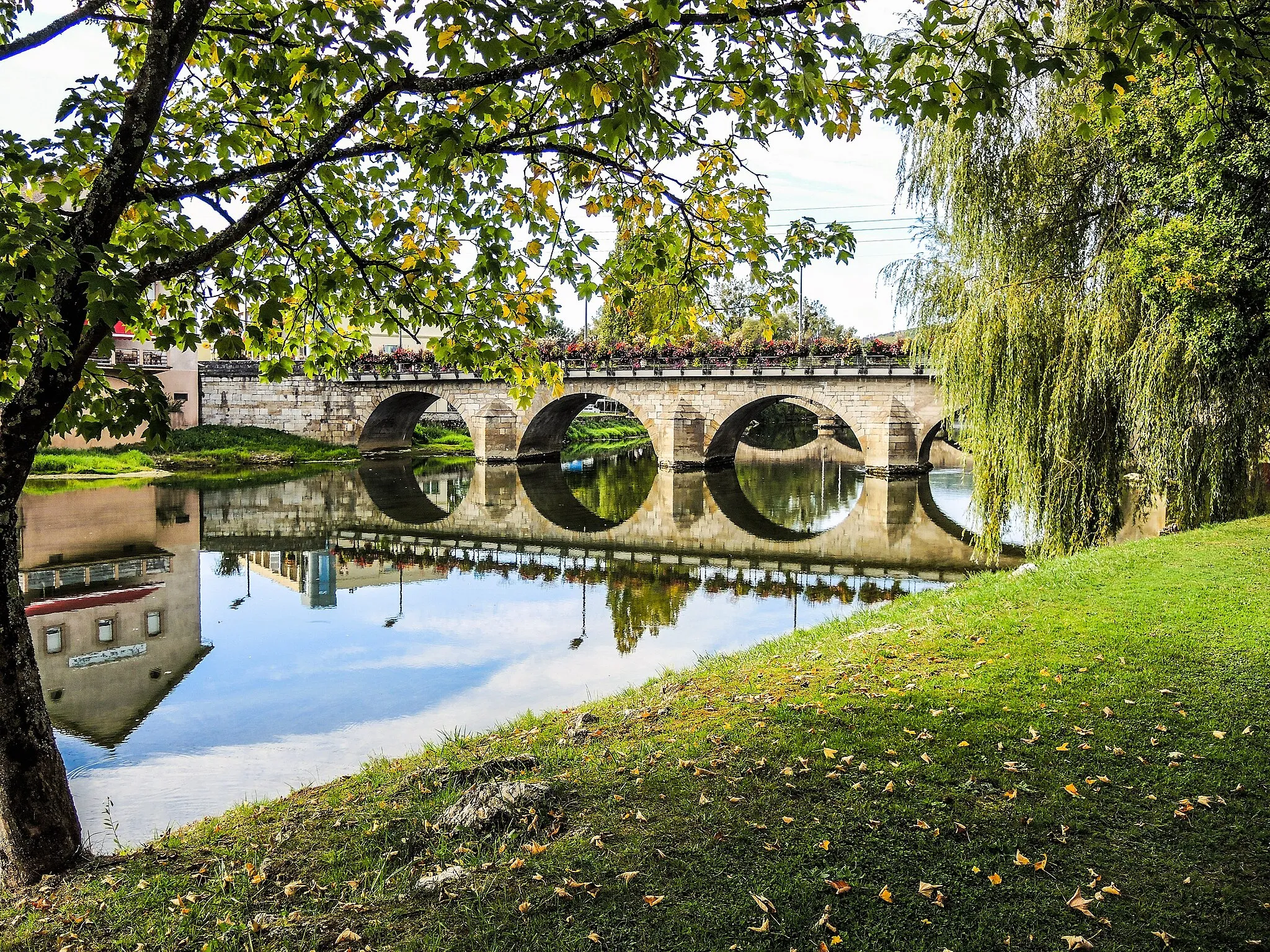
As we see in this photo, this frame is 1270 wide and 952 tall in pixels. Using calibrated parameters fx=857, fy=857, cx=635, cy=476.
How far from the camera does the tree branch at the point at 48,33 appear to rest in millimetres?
4152

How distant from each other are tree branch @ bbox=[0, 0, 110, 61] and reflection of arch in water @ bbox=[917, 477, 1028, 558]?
12.9 metres

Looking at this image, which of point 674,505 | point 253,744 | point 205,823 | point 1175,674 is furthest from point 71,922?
point 674,505

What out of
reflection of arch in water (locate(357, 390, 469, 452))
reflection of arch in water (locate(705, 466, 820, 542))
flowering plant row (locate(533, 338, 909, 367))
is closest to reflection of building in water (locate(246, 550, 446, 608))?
reflection of arch in water (locate(705, 466, 820, 542))

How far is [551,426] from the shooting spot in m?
41.5

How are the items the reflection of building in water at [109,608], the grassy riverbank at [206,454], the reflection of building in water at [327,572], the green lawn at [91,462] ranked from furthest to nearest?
the grassy riverbank at [206,454]
the green lawn at [91,462]
the reflection of building in water at [327,572]
the reflection of building in water at [109,608]

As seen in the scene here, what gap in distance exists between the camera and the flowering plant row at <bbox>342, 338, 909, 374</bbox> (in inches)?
1224

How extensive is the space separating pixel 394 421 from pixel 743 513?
84.7 ft

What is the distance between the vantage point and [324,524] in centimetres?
2205

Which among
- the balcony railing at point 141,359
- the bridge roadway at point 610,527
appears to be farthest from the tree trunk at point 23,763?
the balcony railing at point 141,359

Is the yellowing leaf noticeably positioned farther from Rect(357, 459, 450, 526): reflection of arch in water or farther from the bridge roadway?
Rect(357, 459, 450, 526): reflection of arch in water

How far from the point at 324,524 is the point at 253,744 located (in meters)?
15.1

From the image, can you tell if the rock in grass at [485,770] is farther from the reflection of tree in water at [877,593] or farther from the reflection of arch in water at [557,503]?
the reflection of arch in water at [557,503]

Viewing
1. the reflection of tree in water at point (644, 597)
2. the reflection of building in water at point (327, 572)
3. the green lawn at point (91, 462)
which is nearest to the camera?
the reflection of tree in water at point (644, 597)

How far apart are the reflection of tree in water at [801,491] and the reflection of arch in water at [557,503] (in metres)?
4.81
